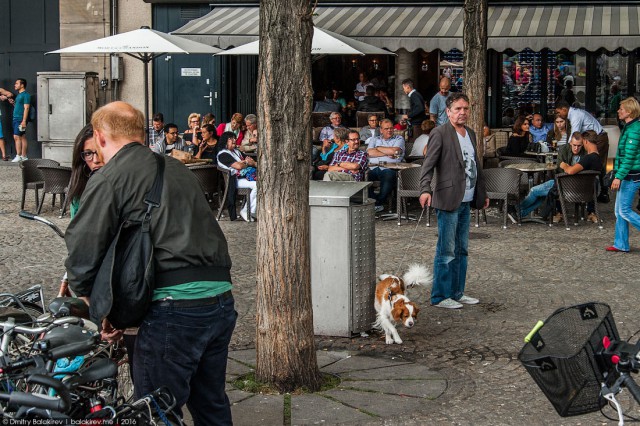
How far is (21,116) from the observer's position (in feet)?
74.4

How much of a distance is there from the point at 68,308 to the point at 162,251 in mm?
499

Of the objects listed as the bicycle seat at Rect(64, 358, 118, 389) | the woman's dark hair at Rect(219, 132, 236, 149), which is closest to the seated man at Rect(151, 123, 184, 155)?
the woman's dark hair at Rect(219, 132, 236, 149)

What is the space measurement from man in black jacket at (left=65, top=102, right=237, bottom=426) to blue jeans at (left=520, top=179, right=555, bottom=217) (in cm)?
1041

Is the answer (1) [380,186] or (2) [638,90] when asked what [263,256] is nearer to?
(1) [380,186]

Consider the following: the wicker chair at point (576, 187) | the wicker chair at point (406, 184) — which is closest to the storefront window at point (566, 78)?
the wicker chair at point (576, 187)

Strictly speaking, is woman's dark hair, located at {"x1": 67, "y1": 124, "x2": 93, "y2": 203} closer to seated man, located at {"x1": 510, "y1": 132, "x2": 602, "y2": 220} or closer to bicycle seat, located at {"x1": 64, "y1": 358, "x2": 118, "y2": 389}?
bicycle seat, located at {"x1": 64, "y1": 358, "x2": 118, "y2": 389}

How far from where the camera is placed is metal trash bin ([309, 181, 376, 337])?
792 cm

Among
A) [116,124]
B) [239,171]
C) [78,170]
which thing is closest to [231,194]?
Result: [239,171]

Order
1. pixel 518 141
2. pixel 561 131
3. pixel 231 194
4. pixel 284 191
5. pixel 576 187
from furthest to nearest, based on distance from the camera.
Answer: pixel 518 141 < pixel 561 131 < pixel 231 194 < pixel 576 187 < pixel 284 191

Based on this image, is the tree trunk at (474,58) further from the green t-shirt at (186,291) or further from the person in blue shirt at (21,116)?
the person in blue shirt at (21,116)

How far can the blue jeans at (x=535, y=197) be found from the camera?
1419cm

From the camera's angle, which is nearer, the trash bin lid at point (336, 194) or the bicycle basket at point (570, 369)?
the bicycle basket at point (570, 369)

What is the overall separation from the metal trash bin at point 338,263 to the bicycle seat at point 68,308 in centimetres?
363

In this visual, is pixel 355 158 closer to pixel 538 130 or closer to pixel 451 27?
pixel 538 130
